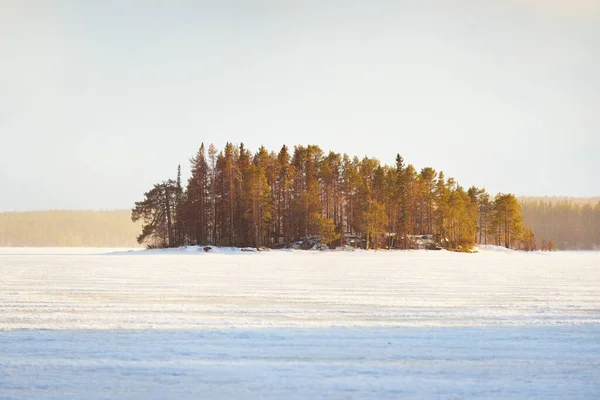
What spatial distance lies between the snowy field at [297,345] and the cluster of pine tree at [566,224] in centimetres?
13658

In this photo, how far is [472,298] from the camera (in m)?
14.0

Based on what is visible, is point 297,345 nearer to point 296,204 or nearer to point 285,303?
point 285,303

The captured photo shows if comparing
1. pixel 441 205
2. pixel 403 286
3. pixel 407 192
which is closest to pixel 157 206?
pixel 407 192

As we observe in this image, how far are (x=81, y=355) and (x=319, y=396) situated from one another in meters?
3.99

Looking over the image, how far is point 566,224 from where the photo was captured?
15200 centimetres

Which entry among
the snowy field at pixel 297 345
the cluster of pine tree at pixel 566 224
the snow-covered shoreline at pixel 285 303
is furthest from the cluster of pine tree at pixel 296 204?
the cluster of pine tree at pixel 566 224


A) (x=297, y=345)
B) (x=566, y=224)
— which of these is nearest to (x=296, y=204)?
(x=297, y=345)

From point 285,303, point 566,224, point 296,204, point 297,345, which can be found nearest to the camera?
point 297,345

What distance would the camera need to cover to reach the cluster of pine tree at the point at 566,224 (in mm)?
137750

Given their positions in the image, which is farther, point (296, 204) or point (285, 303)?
point (296, 204)

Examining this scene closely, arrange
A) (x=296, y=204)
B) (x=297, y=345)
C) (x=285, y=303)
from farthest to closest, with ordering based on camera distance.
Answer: (x=296, y=204) → (x=285, y=303) → (x=297, y=345)

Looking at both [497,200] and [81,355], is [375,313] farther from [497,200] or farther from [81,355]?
[497,200]

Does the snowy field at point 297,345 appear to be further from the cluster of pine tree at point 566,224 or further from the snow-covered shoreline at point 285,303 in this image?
the cluster of pine tree at point 566,224

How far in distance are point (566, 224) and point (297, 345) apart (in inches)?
6546
